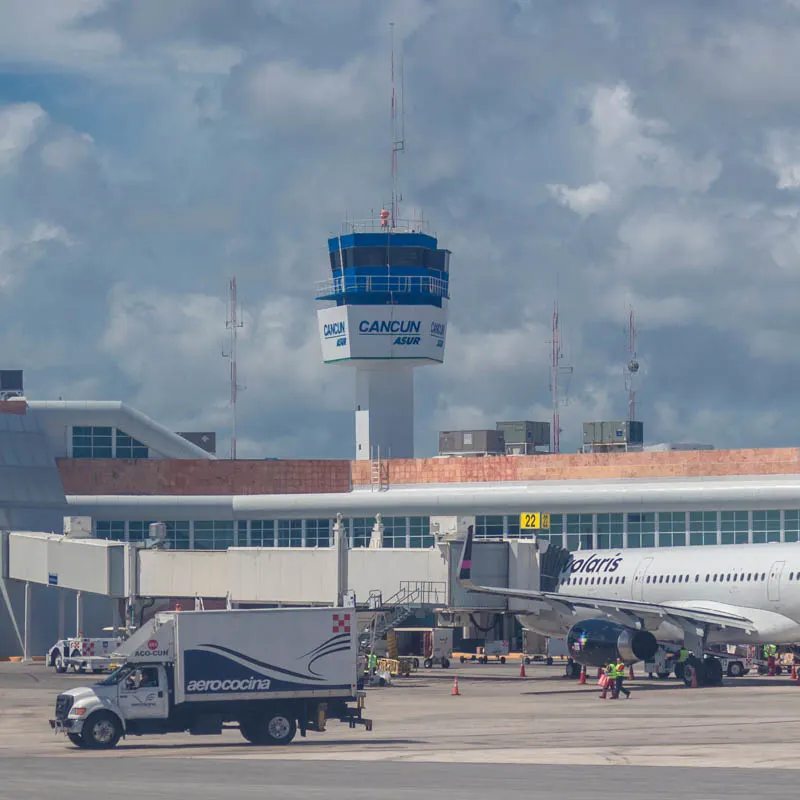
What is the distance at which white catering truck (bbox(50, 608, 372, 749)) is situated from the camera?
3769 cm

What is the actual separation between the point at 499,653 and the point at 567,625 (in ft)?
62.4

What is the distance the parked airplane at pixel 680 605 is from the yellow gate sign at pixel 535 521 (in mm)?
25826

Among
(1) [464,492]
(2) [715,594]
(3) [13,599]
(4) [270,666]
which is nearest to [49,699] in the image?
(4) [270,666]

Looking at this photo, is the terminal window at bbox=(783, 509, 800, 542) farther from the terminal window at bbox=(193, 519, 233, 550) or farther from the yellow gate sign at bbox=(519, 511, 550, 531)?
the terminal window at bbox=(193, 519, 233, 550)

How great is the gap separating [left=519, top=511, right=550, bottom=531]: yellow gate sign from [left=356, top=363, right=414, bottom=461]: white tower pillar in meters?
30.1

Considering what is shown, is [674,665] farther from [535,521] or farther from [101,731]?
[101,731]

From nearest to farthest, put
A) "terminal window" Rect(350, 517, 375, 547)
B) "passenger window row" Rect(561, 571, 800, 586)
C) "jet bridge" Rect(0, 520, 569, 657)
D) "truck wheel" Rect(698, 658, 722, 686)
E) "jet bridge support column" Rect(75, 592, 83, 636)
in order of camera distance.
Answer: "truck wheel" Rect(698, 658, 722, 686), "passenger window row" Rect(561, 571, 800, 586), "jet bridge" Rect(0, 520, 569, 657), "jet bridge support column" Rect(75, 592, 83, 636), "terminal window" Rect(350, 517, 375, 547)

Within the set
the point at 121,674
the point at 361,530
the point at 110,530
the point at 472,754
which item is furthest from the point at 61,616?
the point at 472,754

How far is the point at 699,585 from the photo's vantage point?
64.8 meters

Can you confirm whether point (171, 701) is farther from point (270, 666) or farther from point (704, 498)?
point (704, 498)

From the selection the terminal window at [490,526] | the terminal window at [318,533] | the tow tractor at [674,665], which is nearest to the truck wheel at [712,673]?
the tow tractor at [674,665]

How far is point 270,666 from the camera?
38500 mm

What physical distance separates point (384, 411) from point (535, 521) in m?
32.9

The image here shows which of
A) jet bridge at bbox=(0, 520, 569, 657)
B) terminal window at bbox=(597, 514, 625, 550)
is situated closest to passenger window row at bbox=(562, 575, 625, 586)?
jet bridge at bbox=(0, 520, 569, 657)
